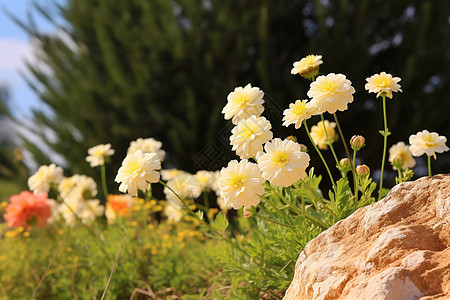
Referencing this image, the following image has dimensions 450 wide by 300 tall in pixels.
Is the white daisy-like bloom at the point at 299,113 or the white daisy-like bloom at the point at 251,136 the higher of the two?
the white daisy-like bloom at the point at 299,113

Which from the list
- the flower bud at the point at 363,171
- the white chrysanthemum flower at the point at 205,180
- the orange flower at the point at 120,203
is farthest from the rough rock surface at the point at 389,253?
the orange flower at the point at 120,203

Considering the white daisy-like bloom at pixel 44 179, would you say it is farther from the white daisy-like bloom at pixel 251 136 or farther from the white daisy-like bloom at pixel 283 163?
the white daisy-like bloom at pixel 283 163

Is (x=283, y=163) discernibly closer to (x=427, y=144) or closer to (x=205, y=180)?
(x=427, y=144)

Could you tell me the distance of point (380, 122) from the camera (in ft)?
15.4

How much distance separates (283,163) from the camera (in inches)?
50.2

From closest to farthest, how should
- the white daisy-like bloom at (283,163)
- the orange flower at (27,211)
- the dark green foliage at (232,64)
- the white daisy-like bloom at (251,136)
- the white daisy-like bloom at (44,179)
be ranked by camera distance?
1. the white daisy-like bloom at (283,163)
2. the white daisy-like bloom at (251,136)
3. the white daisy-like bloom at (44,179)
4. the orange flower at (27,211)
5. the dark green foliage at (232,64)

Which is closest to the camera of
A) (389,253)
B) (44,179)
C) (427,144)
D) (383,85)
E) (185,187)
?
(389,253)

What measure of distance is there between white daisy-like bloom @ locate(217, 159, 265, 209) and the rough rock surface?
0.72 feet

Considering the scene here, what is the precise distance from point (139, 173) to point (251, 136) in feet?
1.20

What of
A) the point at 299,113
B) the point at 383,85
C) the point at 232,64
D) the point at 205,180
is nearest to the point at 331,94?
the point at 299,113

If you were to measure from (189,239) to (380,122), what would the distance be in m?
2.85

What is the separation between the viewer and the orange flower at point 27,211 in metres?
2.56

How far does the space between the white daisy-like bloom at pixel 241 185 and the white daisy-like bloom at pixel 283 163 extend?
42 millimetres

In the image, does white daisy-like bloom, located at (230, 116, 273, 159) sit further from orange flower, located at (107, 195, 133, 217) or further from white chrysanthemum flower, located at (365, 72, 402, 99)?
orange flower, located at (107, 195, 133, 217)
